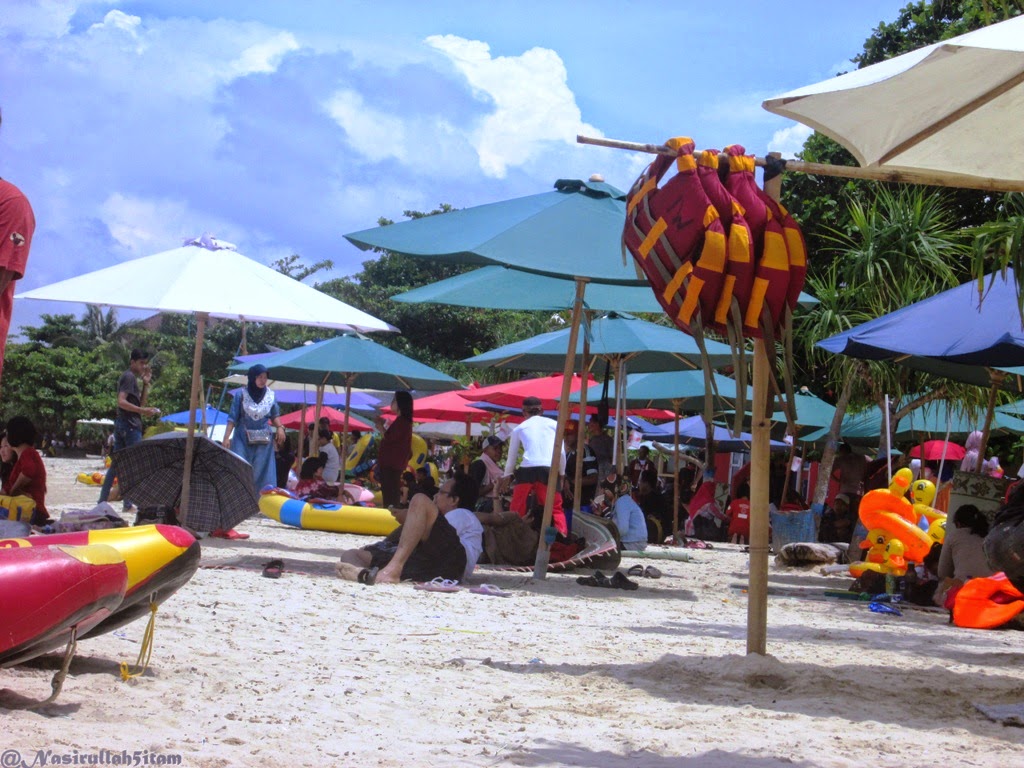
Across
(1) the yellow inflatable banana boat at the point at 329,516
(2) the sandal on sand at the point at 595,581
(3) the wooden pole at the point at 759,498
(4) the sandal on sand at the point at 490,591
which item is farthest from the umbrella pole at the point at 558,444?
(3) the wooden pole at the point at 759,498

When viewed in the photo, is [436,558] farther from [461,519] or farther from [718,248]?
[718,248]

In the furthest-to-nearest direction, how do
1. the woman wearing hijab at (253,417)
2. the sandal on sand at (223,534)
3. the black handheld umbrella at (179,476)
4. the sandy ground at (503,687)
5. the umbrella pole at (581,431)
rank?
the woman wearing hijab at (253,417) < the umbrella pole at (581,431) < the sandal on sand at (223,534) < the black handheld umbrella at (179,476) < the sandy ground at (503,687)

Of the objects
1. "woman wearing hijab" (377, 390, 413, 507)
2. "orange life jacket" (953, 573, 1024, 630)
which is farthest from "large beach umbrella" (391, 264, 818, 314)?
"orange life jacket" (953, 573, 1024, 630)

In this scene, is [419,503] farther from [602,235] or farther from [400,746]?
[400,746]

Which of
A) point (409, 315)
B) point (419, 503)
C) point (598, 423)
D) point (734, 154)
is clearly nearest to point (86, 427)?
point (409, 315)

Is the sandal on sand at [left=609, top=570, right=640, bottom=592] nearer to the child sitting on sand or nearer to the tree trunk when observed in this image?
the tree trunk

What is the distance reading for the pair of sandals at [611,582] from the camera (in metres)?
7.91

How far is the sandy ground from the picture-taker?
126 inches

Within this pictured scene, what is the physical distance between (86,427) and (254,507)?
44.6 m

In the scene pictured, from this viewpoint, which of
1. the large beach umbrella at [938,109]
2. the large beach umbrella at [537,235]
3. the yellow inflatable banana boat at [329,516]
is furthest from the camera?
the yellow inflatable banana boat at [329,516]

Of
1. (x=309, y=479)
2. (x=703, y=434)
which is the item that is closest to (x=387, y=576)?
(x=309, y=479)

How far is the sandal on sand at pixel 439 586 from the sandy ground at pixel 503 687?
0.19m

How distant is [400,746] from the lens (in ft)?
10.6

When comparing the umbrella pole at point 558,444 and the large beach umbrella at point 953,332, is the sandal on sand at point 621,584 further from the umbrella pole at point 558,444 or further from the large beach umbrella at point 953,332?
the large beach umbrella at point 953,332
